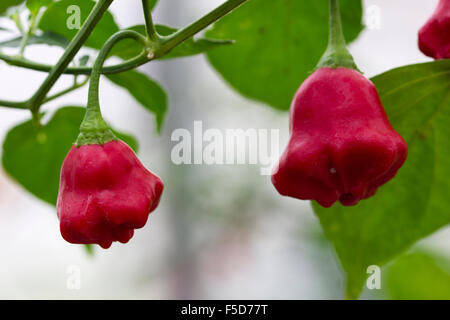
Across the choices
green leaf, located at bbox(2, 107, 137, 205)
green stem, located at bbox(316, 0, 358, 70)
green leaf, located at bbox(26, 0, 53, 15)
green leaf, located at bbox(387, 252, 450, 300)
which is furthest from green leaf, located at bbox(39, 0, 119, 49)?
green leaf, located at bbox(387, 252, 450, 300)

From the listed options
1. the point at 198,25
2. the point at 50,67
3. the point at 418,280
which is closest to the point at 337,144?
the point at 198,25

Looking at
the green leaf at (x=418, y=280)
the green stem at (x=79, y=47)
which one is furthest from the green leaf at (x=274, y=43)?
the green leaf at (x=418, y=280)

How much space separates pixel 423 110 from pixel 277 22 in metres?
0.20

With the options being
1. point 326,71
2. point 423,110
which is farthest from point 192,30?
point 423,110

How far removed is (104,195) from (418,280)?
2.02 feet

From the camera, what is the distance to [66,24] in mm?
661

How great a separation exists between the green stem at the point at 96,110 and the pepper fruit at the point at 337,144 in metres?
0.13

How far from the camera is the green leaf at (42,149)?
782mm

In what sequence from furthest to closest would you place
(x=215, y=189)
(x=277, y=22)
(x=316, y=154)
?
(x=215, y=189) → (x=277, y=22) → (x=316, y=154)

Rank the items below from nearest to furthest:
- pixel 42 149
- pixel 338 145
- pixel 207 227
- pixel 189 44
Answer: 1. pixel 338 145
2. pixel 189 44
3. pixel 42 149
4. pixel 207 227

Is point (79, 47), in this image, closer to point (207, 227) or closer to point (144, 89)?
point (144, 89)

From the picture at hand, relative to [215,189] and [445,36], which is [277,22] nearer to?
[445,36]

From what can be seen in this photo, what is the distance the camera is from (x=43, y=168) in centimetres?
83
